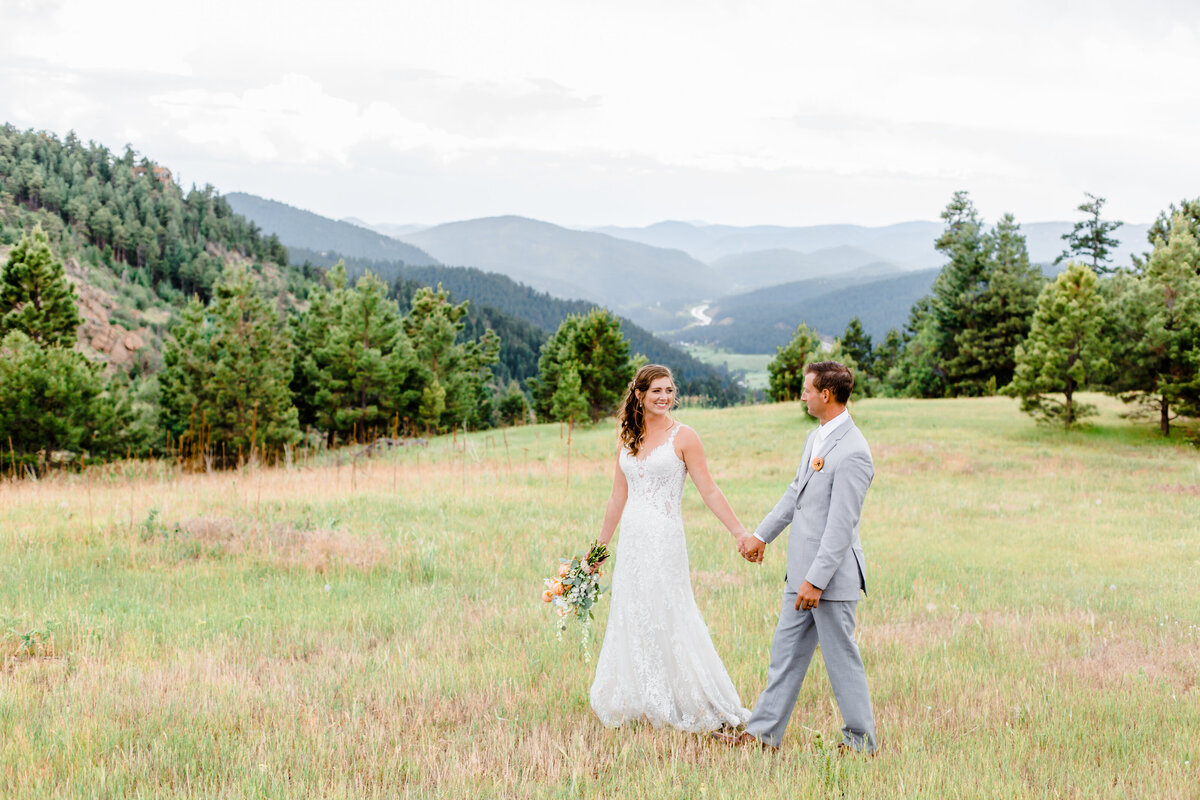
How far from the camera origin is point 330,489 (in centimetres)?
1641

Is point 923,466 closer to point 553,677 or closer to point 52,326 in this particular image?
point 553,677

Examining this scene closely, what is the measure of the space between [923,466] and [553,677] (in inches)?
862

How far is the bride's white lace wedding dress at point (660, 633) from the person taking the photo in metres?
5.34

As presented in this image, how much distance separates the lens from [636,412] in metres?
5.41

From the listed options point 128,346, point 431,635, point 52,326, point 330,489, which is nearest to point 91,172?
point 128,346

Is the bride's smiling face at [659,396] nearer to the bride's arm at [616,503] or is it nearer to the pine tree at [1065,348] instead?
the bride's arm at [616,503]

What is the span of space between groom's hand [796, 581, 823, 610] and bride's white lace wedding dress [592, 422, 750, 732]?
87cm

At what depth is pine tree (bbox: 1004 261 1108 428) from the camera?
29359 millimetres

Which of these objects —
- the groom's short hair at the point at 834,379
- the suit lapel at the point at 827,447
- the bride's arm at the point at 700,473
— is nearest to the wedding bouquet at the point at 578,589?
the bride's arm at the point at 700,473

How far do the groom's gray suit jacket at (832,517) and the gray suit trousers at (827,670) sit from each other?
0.16m

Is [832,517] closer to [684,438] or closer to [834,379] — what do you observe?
[834,379]

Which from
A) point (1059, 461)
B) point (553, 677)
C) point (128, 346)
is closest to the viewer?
point (553, 677)

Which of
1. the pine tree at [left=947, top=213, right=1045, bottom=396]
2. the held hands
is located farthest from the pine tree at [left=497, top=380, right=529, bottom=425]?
the held hands

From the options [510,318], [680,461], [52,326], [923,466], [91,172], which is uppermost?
[91,172]
